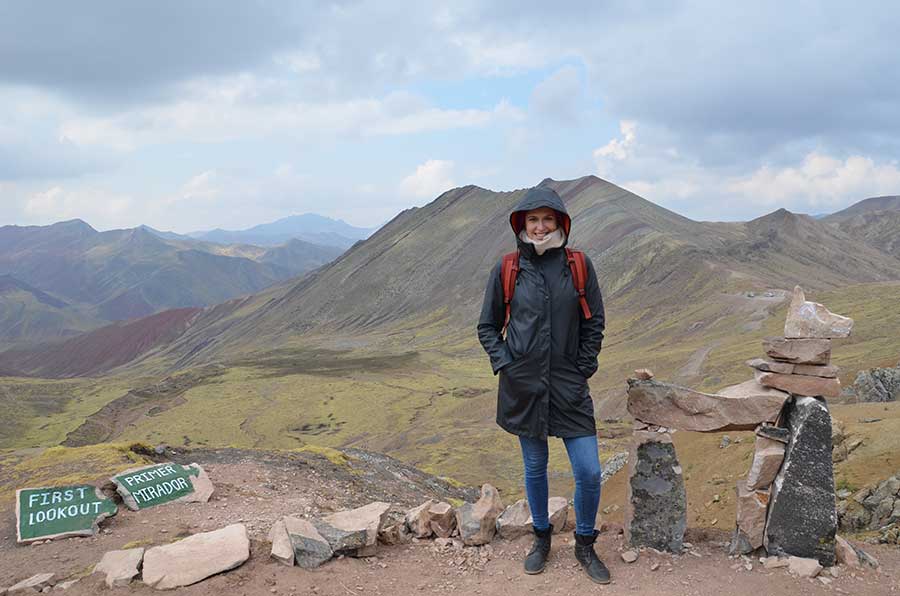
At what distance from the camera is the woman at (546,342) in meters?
6.81

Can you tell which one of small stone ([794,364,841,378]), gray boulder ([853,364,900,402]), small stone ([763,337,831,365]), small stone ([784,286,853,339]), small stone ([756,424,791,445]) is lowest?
gray boulder ([853,364,900,402])

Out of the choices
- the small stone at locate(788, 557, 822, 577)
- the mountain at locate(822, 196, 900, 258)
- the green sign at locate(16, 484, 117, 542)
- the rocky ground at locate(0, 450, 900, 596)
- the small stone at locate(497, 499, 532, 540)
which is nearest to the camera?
the rocky ground at locate(0, 450, 900, 596)

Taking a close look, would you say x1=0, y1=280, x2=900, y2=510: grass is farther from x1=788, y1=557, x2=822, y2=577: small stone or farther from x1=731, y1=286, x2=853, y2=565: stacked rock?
x1=788, y1=557, x2=822, y2=577: small stone

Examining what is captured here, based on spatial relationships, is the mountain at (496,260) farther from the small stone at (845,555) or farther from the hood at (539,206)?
the hood at (539,206)

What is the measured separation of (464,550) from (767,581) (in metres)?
3.76

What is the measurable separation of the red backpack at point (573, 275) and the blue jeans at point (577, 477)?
1485 mm

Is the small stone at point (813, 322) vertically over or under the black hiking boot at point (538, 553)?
over

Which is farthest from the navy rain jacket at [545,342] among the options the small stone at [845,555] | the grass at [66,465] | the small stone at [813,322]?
the grass at [66,465]

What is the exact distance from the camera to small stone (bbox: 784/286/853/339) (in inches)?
300

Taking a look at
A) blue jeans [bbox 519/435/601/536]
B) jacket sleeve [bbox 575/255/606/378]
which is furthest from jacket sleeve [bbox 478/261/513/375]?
blue jeans [bbox 519/435/601/536]

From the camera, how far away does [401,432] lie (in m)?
50.4

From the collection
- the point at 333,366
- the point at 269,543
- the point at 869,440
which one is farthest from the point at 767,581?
the point at 333,366

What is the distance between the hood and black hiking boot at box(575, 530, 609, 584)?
370 centimetres

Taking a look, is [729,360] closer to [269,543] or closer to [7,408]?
[269,543]
